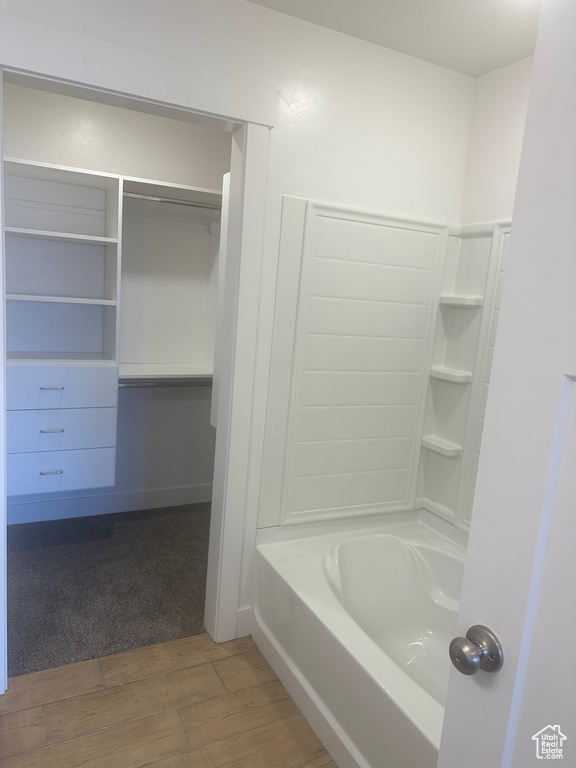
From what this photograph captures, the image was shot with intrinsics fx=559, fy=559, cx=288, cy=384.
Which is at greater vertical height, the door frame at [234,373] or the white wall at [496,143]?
the white wall at [496,143]

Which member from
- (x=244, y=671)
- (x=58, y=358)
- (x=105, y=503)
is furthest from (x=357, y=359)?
(x=105, y=503)

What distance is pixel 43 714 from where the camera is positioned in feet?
6.22

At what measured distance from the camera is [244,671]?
2.19 metres

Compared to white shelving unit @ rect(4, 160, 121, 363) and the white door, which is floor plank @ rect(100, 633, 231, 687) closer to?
white shelving unit @ rect(4, 160, 121, 363)

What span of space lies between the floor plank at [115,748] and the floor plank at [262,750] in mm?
66

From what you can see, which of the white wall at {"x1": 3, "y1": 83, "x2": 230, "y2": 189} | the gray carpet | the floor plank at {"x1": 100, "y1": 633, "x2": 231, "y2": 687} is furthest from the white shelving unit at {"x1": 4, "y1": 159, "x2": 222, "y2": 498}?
the floor plank at {"x1": 100, "y1": 633, "x2": 231, "y2": 687}

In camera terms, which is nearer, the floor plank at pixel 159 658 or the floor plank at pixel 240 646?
the floor plank at pixel 159 658

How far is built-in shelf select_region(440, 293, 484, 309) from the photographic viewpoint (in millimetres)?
2316

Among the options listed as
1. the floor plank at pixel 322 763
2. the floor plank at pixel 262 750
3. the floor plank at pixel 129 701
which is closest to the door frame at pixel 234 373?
the floor plank at pixel 129 701

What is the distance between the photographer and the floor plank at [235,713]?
1.88 metres

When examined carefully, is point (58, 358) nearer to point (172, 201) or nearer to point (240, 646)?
point (172, 201)

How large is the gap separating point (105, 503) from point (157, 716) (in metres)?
1.69

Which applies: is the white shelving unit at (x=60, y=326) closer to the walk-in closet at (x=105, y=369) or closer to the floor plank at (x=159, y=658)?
the walk-in closet at (x=105, y=369)

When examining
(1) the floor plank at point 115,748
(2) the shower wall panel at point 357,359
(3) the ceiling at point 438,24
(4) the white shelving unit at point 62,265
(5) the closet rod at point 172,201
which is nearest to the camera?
(1) the floor plank at point 115,748
